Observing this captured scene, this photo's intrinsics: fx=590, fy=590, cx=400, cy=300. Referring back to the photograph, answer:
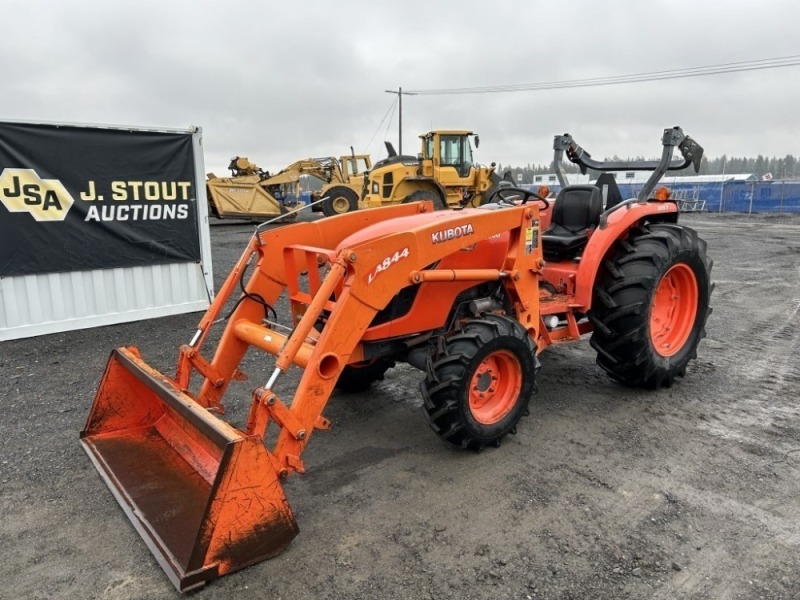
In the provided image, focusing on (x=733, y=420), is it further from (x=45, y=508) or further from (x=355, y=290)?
(x=45, y=508)

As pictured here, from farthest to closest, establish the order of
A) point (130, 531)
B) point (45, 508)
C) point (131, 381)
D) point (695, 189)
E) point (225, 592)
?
point (695, 189) → point (131, 381) → point (45, 508) → point (130, 531) → point (225, 592)

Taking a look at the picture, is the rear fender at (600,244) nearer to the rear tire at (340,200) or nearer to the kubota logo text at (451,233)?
the kubota logo text at (451,233)

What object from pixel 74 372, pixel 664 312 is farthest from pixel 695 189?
pixel 74 372

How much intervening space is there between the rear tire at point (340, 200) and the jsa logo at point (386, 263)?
19.7m

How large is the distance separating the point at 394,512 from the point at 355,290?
3.92ft

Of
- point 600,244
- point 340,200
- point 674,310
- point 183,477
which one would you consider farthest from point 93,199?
point 340,200

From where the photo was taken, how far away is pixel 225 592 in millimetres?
2523

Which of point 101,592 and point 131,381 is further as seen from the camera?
point 131,381

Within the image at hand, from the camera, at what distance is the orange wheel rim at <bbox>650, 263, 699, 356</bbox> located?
5026 millimetres

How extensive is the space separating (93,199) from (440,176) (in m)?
12.2

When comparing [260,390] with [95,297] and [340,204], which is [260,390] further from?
[340,204]

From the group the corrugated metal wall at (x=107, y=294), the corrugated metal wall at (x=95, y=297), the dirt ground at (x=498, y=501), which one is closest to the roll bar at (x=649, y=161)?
the dirt ground at (x=498, y=501)

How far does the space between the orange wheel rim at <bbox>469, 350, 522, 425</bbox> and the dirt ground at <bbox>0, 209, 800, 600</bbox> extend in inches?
10.3

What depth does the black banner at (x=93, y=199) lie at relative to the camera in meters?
6.43
